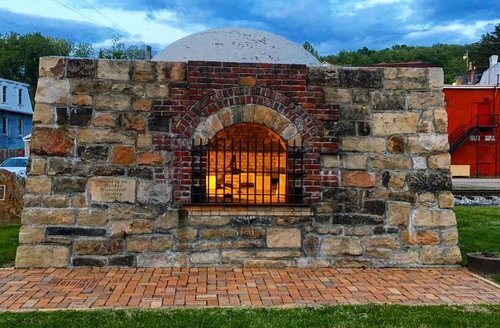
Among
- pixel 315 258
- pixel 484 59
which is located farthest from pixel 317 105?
pixel 484 59

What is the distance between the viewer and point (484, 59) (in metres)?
52.6

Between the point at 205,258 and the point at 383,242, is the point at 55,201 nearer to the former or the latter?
the point at 205,258

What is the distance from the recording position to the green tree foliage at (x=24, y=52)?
4647 centimetres

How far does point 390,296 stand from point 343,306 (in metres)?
0.80

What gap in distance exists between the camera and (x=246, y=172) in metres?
7.40

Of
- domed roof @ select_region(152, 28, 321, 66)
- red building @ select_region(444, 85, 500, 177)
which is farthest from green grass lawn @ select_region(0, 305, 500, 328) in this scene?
red building @ select_region(444, 85, 500, 177)

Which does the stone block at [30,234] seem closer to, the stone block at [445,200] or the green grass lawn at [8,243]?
the green grass lawn at [8,243]

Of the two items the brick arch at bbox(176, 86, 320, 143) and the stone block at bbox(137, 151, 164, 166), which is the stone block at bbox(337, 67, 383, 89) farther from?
the stone block at bbox(137, 151, 164, 166)

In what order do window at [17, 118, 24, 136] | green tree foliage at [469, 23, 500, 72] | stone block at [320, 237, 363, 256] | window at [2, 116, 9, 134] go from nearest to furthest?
stone block at [320, 237, 363, 256] → window at [2, 116, 9, 134] → window at [17, 118, 24, 136] → green tree foliage at [469, 23, 500, 72]

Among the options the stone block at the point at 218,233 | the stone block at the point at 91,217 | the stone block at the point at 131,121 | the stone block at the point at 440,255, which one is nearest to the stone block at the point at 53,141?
the stone block at the point at 131,121

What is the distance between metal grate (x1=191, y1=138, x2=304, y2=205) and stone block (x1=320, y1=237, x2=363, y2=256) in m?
0.66

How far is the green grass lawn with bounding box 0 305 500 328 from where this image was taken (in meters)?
4.41

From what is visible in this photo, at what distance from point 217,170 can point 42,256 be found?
2.50m

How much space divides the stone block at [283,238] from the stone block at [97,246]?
193 cm
